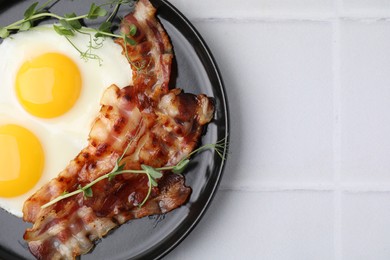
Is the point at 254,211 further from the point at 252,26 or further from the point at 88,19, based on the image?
the point at 88,19

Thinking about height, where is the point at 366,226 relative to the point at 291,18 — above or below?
below

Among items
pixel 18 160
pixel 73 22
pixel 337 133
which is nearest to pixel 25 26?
pixel 73 22

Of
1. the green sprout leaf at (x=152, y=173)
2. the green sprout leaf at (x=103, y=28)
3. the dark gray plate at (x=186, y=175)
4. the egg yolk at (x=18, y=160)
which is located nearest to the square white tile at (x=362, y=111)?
the dark gray plate at (x=186, y=175)

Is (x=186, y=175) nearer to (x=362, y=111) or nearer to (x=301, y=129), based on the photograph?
(x=301, y=129)

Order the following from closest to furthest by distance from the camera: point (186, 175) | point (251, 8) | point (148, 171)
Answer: point (148, 171) → point (186, 175) → point (251, 8)

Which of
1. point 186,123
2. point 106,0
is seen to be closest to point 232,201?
point 186,123

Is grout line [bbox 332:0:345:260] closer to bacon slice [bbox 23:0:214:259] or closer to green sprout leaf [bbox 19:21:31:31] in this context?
bacon slice [bbox 23:0:214:259]
